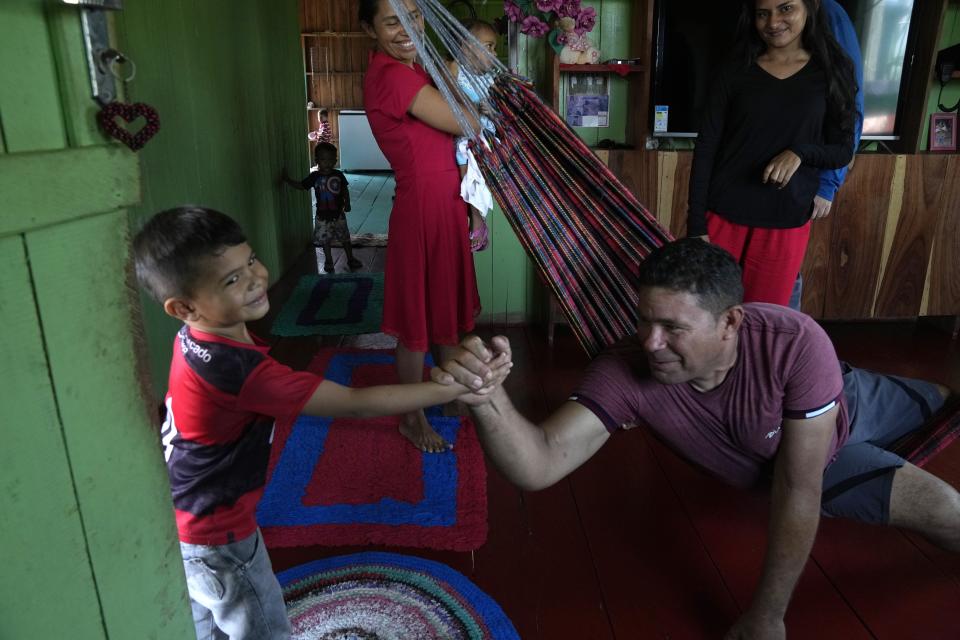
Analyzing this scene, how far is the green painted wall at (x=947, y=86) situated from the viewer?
9.46 ft

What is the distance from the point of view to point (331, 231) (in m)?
3.95

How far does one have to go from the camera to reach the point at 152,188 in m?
2.09

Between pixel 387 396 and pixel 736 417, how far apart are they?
2.14 feet

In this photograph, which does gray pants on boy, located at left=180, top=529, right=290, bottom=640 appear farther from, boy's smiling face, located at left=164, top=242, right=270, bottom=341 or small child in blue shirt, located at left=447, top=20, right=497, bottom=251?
small child in blue shirt, located at left=447, top=20, right=497, bottom=251

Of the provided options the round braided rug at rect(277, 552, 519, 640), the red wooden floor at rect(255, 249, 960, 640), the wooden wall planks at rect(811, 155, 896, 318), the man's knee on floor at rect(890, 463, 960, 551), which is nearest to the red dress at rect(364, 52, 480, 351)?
the red wooden floor at rect(255, 249, 960, 640)

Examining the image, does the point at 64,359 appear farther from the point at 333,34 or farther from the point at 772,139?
the point at 333,34

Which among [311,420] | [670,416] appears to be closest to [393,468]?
[311,420]

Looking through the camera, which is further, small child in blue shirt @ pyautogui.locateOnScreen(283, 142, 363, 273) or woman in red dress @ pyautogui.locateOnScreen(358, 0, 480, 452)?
small child in blue shirt @ pyautogui.locateOnScreen(283, 142, 363, 273)

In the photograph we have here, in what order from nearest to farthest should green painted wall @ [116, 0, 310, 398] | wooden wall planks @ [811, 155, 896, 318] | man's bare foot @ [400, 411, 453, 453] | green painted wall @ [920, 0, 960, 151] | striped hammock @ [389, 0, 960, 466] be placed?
striped hammock @ [389, 0, 960, 466]
man's bare foot @ [400, 411, 453, 453]
green painted wall @ [116, 0, 310, 398]
wooden wall planks @ [811, 155, 896, 318]
green painted wall @ [920, 0, 960, 151]

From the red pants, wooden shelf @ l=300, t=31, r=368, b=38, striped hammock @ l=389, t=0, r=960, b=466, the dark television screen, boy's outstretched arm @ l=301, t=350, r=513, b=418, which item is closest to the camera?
boy's outstretched arm @ l=301, t=350, r=513, b=418

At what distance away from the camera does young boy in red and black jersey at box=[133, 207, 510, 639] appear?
36.9 inches

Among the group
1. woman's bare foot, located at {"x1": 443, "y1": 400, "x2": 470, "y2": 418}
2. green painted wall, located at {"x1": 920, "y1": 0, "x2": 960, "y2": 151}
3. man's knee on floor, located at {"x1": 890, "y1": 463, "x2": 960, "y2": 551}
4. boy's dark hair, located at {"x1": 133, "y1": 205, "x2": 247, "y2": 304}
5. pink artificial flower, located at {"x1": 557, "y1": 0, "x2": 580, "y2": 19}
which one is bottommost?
woman's bare foot, located at {"x1": 443, "y1": 400, "x2": 470, "y2": 418}

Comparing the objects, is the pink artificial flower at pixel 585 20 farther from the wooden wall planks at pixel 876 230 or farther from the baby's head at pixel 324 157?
the baby's head at pixel 324 157

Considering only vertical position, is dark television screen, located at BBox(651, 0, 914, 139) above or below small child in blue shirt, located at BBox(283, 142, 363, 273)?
above
